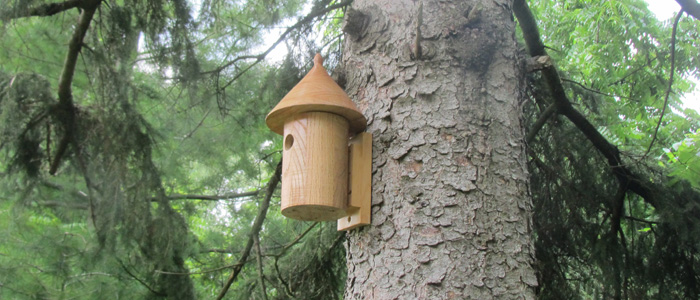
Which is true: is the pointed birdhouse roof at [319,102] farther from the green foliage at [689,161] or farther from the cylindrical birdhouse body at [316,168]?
the green foliage at [689,161]

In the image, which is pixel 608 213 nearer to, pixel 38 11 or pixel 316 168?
pixel 316 168

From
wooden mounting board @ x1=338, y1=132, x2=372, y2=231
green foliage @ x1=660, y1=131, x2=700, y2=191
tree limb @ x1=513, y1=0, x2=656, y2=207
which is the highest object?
tree limb @ x1=513, y1=0, x2=656, y2=207

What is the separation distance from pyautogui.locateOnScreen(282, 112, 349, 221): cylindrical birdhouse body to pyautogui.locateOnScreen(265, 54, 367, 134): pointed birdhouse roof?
0.03 metres

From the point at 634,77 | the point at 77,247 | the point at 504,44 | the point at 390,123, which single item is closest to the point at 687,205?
the point at 634,77

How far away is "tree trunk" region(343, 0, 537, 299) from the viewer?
1.33 meters

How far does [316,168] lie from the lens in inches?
58.9

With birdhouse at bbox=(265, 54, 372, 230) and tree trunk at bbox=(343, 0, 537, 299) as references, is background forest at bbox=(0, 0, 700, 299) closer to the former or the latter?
tree trunk at bbox=(343, 0, 537, 299)

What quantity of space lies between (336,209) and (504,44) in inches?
25.9

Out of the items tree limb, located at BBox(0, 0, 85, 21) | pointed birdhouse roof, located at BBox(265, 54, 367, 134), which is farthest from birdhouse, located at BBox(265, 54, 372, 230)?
tree limb, located at BBox(0, 0, 85, 21)

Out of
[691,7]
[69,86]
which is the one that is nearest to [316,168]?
[691,7]

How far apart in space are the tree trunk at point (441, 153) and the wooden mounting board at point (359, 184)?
17 millimetres

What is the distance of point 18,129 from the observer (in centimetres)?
324

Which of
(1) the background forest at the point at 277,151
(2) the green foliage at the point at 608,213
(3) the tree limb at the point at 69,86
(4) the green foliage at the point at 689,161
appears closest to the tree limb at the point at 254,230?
(1) the background forest at the point at 277,151

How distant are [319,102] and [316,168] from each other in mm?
173
